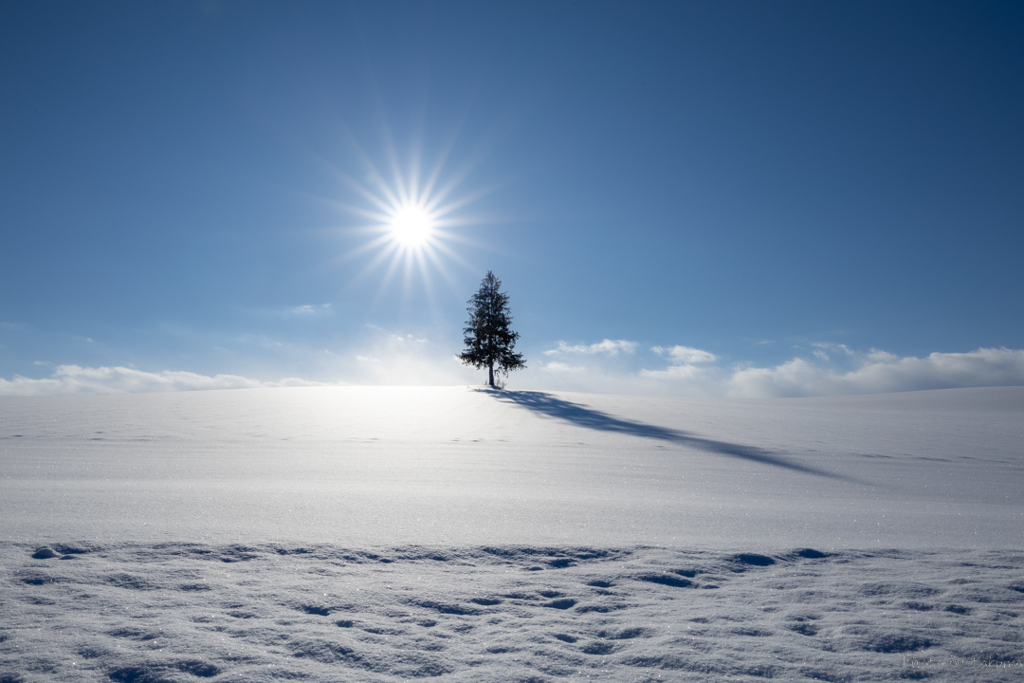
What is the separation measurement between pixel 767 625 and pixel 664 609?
425mm

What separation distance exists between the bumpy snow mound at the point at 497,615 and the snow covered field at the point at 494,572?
11mm

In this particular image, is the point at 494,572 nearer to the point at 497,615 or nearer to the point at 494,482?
the point at 497,615

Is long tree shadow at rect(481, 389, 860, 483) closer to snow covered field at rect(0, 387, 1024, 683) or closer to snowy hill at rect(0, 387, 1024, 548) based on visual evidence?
snowy hill at rect(0, 387, 1024, 548)

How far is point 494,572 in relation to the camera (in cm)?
261

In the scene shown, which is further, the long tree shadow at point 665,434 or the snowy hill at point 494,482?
the long tree shadow at point 665,434

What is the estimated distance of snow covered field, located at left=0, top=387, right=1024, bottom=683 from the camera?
182cm

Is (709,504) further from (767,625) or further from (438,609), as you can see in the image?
(438,609)

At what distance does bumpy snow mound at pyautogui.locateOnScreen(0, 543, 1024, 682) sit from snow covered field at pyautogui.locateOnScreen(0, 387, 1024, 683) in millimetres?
11

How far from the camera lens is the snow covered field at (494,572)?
1.82 meters

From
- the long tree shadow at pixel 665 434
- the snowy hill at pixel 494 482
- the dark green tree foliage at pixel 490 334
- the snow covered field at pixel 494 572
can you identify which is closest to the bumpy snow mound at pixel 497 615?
the snow covered field at pixel 494 572

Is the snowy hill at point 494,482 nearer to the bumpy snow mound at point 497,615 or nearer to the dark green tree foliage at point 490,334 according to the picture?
the bumpy snow mound at point 497,615

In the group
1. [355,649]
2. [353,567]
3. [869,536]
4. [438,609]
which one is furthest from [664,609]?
[869,536]

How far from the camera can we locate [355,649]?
184 centimetres

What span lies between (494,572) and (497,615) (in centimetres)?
47
